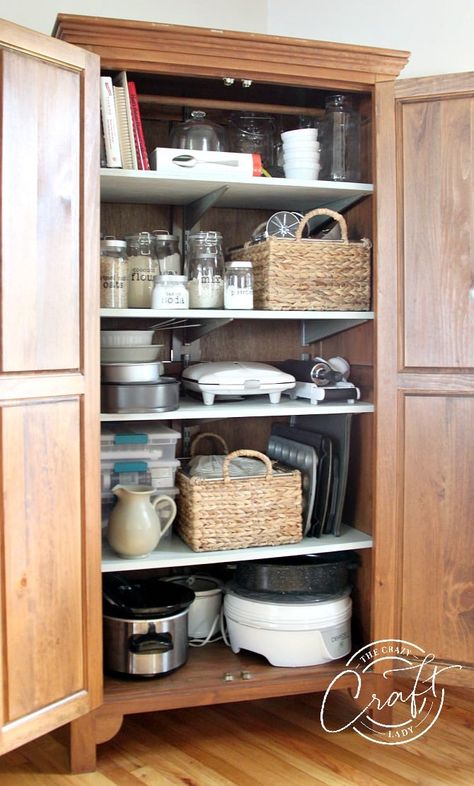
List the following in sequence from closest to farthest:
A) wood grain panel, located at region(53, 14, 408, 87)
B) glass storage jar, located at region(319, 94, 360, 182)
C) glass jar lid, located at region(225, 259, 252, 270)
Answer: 1. wood grain panel, located at region(53, 14, 408, 87)
2. glass jar lid, located at region(225, 259, 252, 270)
3. glass storage jar, located at region(319, 94, 360, 182)

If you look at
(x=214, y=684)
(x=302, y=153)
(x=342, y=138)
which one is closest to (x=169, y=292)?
(x=302, y=153)

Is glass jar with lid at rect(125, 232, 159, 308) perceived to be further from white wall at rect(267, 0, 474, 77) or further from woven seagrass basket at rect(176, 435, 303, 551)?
white wall at rect(267, 0, 474, 77)

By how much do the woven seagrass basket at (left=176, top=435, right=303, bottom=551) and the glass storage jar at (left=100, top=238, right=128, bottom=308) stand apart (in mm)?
497

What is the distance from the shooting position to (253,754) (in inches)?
82.6

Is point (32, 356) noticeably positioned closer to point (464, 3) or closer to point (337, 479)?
point (337, 479)

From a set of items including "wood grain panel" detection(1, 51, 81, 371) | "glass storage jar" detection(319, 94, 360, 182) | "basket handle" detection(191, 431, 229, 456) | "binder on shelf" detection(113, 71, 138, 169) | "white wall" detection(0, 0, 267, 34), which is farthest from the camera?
"basket handle" detection(191, 431, 229, 456)

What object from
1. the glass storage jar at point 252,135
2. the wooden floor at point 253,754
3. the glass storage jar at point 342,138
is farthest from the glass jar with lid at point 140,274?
the wooden floor at point 253,754

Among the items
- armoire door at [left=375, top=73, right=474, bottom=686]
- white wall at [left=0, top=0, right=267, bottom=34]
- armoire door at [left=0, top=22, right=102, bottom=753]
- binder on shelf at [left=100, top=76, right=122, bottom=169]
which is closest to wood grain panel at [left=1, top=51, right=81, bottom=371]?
armoire door at [left=0, top=22, right=102, bottom=753]

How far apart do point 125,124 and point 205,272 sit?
16.3 inches

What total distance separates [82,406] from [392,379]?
0.79m

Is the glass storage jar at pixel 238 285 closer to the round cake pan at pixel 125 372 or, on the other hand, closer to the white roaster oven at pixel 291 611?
the round cake pan at pixel 125 372

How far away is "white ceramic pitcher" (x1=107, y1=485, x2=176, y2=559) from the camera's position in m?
2.08

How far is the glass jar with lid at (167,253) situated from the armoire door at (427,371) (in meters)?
0.54

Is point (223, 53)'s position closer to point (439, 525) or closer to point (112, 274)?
point (112, 274)
